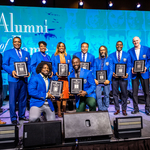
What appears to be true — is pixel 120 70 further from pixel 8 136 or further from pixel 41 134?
pixel 8 136

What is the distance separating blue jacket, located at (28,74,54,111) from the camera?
2.39 meters

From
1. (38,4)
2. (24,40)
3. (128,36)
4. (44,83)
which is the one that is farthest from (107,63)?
(38,4)

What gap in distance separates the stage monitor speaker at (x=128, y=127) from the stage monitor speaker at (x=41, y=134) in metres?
0.82

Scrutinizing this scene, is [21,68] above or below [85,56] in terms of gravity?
below

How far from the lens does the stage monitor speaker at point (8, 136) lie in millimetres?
1763

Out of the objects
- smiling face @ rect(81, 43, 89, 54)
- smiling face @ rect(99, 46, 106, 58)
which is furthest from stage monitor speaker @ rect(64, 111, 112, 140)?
smiling face @ rect(81, 43, 89, 54)

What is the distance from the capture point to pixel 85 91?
103 inches

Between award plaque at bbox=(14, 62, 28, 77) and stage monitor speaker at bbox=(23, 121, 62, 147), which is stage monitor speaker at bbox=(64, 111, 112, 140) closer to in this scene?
stage monitor speaker at bbox=(23, 121, 62, 147)

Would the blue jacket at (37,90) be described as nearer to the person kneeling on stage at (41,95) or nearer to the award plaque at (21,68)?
the person kneeling on stage at (41,95)

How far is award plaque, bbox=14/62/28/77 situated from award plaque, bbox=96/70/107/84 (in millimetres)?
1631

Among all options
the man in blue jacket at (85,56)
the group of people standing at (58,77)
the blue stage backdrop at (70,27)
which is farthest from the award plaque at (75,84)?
the blue stage backdrop at (70,27)

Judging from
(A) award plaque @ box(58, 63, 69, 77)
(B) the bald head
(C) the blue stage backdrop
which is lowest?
(A) award plaque @ box(58, 63, 69, 77)

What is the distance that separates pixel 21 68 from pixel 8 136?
1562 mm

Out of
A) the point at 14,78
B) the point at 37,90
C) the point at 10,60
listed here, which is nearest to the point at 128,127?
the point at 37,90
